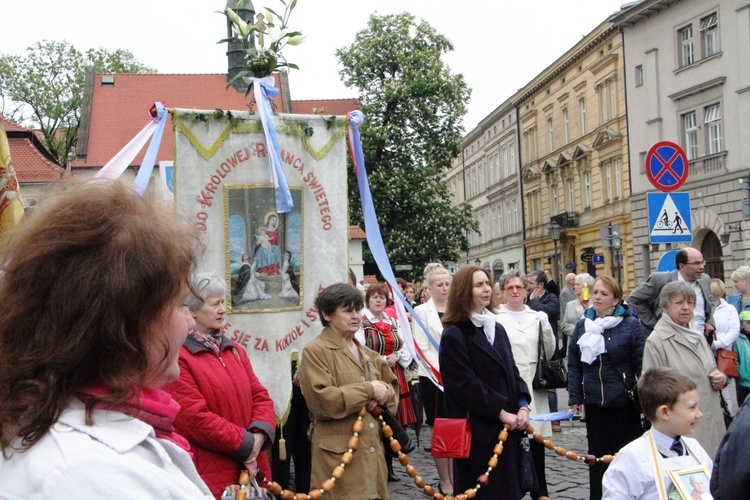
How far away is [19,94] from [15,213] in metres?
48.5

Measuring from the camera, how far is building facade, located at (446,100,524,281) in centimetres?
6362

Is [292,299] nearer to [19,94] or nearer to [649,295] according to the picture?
[649,295]

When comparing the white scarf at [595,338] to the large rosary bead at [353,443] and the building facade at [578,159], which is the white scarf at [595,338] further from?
the building facade at [578,159]

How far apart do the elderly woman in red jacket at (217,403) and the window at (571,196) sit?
4796 cm

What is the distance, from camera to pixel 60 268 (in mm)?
1494

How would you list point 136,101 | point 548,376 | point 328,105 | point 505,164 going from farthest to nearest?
1. point 505,164
2. point 328,105
3. point 136,101
4. point 548,376

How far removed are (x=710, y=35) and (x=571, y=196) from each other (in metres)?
18.4

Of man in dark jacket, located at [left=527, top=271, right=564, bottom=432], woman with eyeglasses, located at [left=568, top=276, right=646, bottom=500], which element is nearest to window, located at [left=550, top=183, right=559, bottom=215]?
man in dark jacket, located at [left=527, top=271, right=564, bottom=432]

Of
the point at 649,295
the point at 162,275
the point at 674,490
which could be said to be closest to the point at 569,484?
the point at 649,295

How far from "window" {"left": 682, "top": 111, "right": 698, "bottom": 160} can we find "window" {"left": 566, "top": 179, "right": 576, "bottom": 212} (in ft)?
50.9

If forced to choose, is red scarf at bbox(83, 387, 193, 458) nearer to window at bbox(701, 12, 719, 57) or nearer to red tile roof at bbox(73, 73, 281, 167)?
window at bbox(701, 12, 719, 57)

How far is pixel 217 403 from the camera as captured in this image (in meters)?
4.69

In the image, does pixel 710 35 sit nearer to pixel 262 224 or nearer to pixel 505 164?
pixel 505 164

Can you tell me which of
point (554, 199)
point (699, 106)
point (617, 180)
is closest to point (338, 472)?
point (699, 106)
